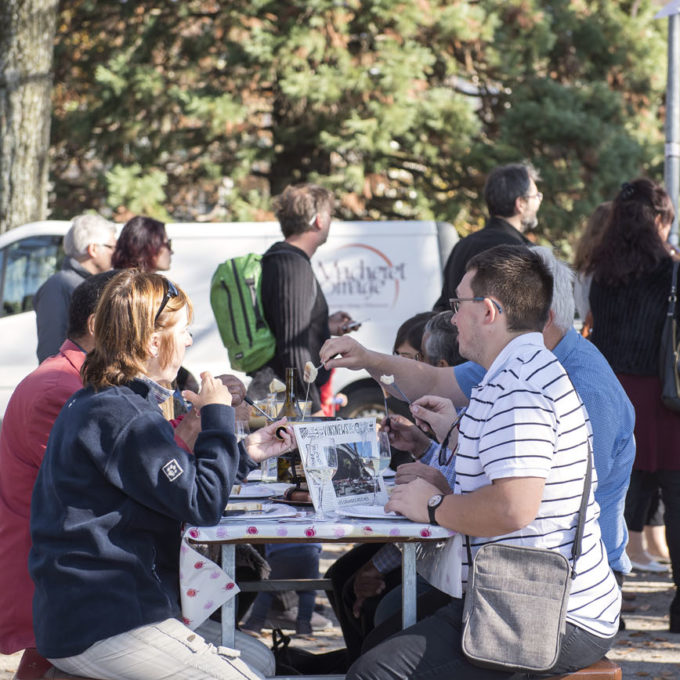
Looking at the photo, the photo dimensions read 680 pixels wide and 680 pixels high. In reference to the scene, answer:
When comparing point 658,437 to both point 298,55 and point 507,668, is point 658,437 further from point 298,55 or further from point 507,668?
point 298,55

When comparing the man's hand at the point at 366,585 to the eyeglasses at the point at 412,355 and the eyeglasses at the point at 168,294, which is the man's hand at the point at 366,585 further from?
the eyeglasses at the point at 168,294

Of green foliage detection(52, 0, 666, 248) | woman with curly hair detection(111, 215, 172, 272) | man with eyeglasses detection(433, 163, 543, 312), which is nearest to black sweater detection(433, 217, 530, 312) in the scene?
man with eyeglasses detection(433, 163, 543, 312)

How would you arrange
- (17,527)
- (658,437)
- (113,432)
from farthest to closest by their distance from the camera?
1. (658,437)
2. (17,527)
3. (113,432)

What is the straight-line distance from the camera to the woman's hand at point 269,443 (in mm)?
2910

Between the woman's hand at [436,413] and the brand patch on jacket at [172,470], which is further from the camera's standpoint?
the woman's hand at [436,413]

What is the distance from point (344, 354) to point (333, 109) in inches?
347

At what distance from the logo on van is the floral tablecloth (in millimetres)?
6131

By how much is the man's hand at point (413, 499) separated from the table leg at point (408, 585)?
9 centimetres

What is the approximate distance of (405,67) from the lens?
11914 mm

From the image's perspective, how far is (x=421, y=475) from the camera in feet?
9.51

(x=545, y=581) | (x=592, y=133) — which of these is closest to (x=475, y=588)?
(x=545, y=581)

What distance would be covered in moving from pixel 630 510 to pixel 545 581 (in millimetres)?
3058

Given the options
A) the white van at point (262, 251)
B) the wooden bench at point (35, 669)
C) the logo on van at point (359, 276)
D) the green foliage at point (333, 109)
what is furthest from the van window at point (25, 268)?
the wooden bench at point (35, 669)

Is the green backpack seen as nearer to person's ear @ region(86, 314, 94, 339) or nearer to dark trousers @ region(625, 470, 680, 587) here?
person's ear @ region(86, 314, 94, 339)
